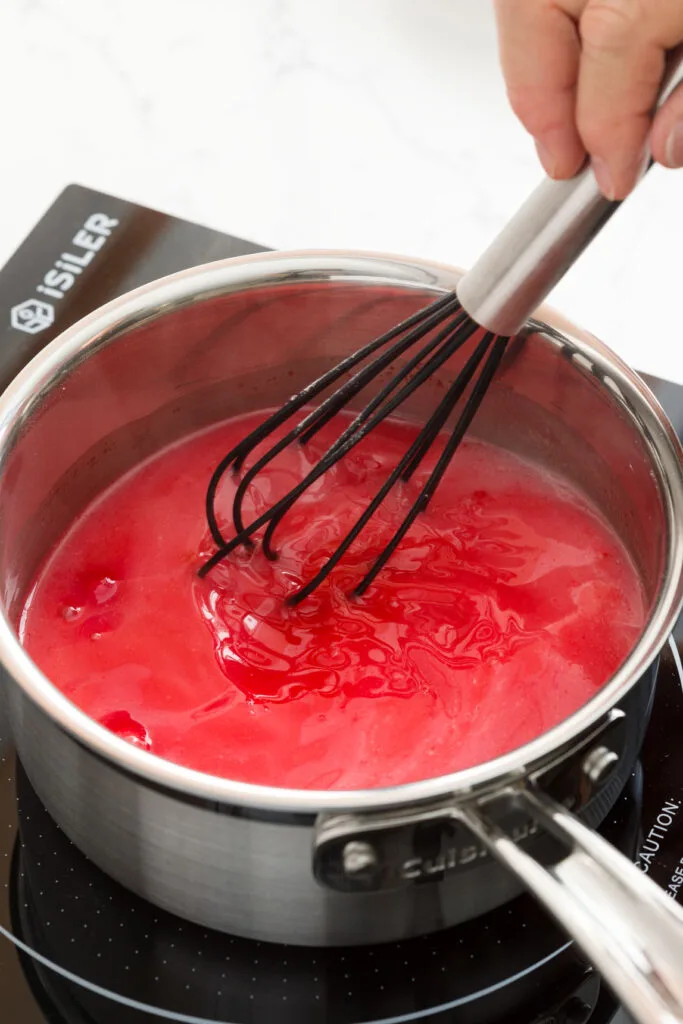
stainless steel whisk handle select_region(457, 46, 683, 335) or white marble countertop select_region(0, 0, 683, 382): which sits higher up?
white marble countertop select_region(0, 0, 683, 382)

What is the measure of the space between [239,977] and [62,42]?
1.14 metres

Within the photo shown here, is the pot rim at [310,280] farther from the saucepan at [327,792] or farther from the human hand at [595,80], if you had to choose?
the human hand at [595,80]

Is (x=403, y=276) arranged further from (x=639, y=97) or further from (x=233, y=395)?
(x=639, y=97)

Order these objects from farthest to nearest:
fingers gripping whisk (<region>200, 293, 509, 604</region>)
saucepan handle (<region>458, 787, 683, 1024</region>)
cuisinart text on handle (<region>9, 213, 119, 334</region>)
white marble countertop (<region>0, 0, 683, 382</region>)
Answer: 1. white marble countertop (<region>0, 0, 683, 382</region>)
2. cuisinart text on handle (<region>9, 213, 119, 334</region>)
3. fingers gripping whisk (<region>200, 293, 509, 604</region>)
4. saucepan handle (<region>458, 787, 683, 1024</region>)

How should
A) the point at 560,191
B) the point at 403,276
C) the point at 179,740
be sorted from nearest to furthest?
1. the point at 560,191
2. the point at 179,740
3. the point at 403,276

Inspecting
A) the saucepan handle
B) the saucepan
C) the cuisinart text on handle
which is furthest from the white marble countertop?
the saucepan handle

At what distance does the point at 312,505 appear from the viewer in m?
1.05

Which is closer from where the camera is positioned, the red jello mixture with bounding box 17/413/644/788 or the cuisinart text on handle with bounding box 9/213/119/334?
the red jello mixture with bounding box 17/413/644/788

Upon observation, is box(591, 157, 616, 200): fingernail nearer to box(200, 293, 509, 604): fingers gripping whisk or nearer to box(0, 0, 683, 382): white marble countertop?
box(200, 293, 509, 604): fingers gripping whisk

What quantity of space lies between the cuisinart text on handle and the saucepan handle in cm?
72

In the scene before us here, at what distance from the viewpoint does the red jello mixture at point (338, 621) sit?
871 millimetres

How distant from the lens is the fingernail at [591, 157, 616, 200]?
0.71 meters

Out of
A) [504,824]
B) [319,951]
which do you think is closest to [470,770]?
[504,824]

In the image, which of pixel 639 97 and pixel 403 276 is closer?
pixel 639 97
